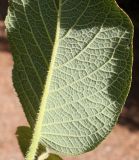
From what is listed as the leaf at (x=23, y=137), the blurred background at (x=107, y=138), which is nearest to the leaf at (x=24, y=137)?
the leaf at (x=23, y=137)

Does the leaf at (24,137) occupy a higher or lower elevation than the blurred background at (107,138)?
higher

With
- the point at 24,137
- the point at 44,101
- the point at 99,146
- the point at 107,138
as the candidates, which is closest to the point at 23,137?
the point at 24,137

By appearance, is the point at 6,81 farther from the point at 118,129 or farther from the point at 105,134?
the point at 105,134

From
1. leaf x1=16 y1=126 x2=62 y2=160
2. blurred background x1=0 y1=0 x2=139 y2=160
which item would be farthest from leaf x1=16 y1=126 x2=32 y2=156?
blurred background x1=0 y1=0 x2=139 y2=160

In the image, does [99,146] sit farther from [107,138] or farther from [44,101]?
[44,101]

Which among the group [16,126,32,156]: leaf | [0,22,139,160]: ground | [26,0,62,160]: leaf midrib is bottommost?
[0,22,139,160]: ground

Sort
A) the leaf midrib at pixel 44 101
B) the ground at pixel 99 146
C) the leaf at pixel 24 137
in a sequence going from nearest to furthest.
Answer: the leaf midrib at pixel 44 101 → the leaf at pixel 24 137 → the ground at pixel 99 146

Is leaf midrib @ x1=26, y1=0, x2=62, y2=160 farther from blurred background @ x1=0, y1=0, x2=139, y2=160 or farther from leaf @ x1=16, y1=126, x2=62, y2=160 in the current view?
blurred background @ x1=0, y1=0, x2=139, y2=160

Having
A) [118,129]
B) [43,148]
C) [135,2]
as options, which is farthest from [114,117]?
[135,2]

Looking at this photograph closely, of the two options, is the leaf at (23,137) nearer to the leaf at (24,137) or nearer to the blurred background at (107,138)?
the leaf at (24,137)

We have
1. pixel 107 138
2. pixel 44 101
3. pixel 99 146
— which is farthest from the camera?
pixel 107 138

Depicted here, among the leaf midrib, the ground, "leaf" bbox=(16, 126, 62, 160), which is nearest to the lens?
the leaf midrib
